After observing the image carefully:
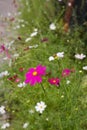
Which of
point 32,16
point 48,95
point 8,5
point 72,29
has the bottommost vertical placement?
point 48,95

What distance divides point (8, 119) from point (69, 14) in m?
1.93

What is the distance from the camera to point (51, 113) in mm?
2768

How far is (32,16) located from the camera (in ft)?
16.9

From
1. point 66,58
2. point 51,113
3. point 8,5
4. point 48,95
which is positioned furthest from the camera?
point 8,5

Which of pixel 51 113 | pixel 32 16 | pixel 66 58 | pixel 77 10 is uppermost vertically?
pixel 32 16

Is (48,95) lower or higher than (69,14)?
lower

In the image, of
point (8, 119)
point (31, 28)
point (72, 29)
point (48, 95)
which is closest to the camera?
point (48, 95)

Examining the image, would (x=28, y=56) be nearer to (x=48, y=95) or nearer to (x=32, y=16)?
(x=48, y=95)

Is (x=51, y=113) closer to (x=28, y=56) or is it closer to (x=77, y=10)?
(x=28, y=56)

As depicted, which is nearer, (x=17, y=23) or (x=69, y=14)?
(x=69, y=14)

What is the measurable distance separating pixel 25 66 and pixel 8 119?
762mm

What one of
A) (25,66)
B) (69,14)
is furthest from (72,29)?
(25,66)

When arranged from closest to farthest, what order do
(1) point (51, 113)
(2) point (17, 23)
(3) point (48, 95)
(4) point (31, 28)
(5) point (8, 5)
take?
(1) point (51, 113) → (3) point (48, 95) → (4) point (31, 28) → (2) point (17, 23) → (5) point (8, 5)

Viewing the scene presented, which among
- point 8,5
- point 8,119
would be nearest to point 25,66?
point 8,119
